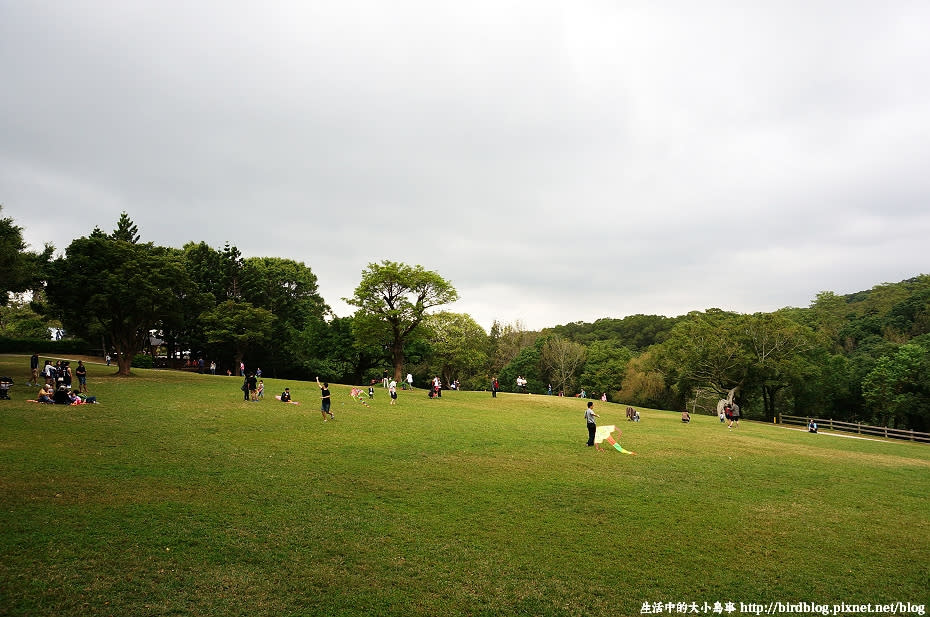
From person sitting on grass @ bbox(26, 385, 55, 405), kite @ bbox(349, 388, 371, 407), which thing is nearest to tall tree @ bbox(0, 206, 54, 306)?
person sitting on grass @ bbox(26, 385, 55, 405)

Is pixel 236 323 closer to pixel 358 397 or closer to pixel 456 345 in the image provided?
pixel 358 397

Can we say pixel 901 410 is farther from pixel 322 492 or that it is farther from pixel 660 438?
pixel 322 492

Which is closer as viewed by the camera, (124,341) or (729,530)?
(729,530)

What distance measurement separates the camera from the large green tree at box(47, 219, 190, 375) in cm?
3409

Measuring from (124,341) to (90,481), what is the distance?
32481 millimetres

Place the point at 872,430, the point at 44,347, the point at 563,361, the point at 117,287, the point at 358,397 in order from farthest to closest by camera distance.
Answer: the point at 563,361 → the point at 44,347 → the point at 872,430 → the point at 117,287 → the point at 358,397

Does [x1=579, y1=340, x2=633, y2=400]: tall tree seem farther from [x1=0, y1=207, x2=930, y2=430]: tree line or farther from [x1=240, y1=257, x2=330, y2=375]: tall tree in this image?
[x1=240, y1=257, x2=330, y2=375]: tall tree

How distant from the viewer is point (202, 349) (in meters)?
61.2

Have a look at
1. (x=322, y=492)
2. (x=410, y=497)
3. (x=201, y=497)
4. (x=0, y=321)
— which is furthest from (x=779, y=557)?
(x=0, y=321)

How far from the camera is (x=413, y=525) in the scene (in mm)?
10086

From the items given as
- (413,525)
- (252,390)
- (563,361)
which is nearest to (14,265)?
(252,390)

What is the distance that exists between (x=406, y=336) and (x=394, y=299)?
3.94 meters

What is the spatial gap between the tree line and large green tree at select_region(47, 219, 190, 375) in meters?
0.11

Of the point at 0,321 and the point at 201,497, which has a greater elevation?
the point at 0,321
